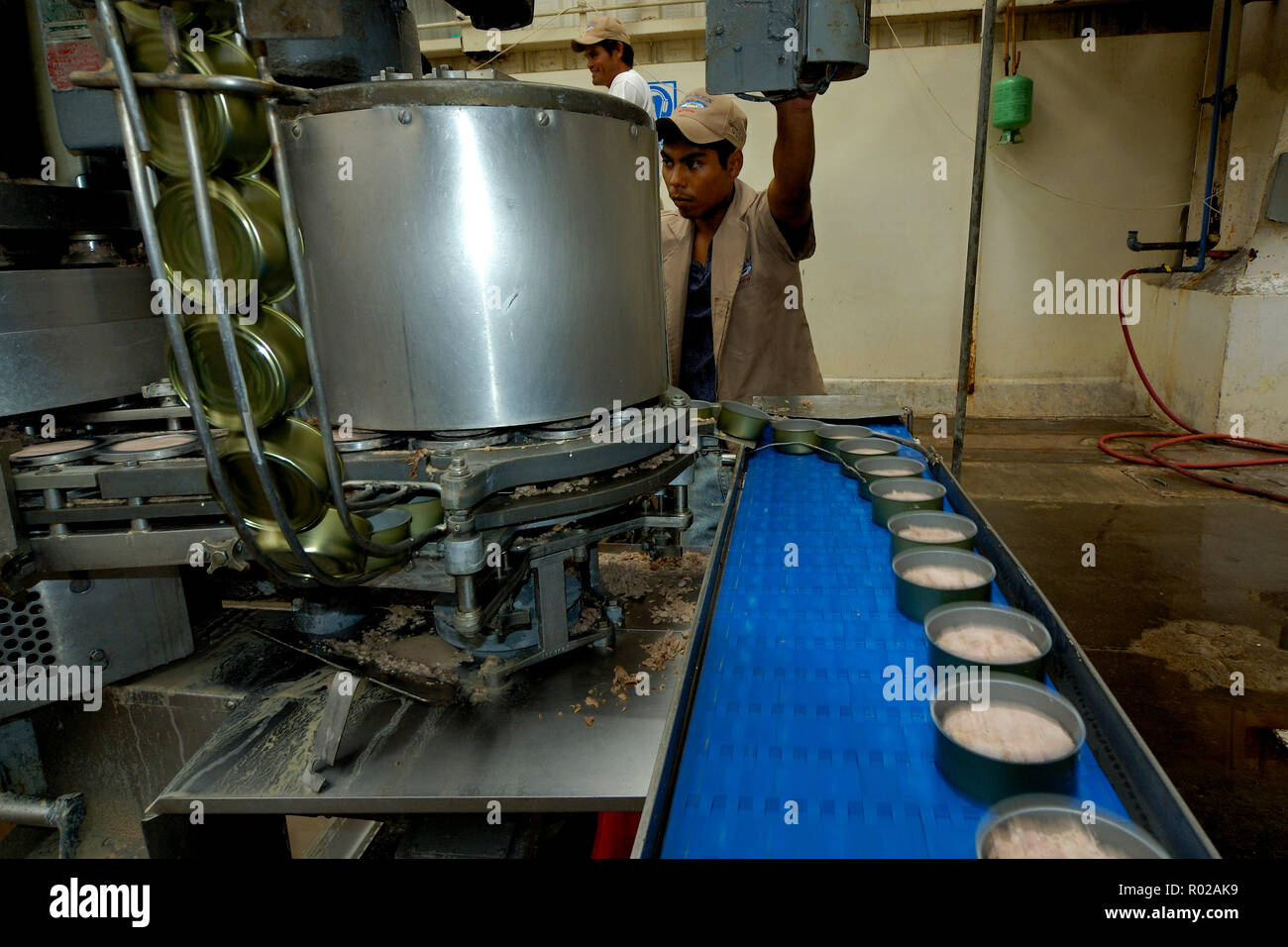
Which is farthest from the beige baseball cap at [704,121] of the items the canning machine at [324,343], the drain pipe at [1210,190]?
the drain pipe at [1210,190]

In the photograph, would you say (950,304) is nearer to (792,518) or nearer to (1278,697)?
(1278,697)

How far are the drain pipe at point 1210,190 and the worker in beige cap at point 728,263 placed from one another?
12.7 ft

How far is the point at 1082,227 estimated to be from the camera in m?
6.07

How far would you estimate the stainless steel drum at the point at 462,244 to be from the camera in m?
1.03

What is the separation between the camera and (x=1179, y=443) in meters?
5.38

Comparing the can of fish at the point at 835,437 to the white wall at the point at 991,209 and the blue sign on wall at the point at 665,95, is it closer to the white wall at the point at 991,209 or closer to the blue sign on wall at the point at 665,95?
the white wall at the point at 991,209

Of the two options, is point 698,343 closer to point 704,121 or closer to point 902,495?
point 704,121

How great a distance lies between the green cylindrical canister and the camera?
5.67 m

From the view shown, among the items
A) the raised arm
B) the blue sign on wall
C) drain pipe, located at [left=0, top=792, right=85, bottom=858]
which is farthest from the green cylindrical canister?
drain pipe, located at [left=0, top=792, right=85, bottom=858]

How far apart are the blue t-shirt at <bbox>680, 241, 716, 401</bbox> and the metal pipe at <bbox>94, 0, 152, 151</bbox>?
246 cm

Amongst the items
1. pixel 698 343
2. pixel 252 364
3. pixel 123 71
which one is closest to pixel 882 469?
pixel 252 364

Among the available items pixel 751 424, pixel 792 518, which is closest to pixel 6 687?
pixel 792 518

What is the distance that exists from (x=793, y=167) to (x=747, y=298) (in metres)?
0.58
